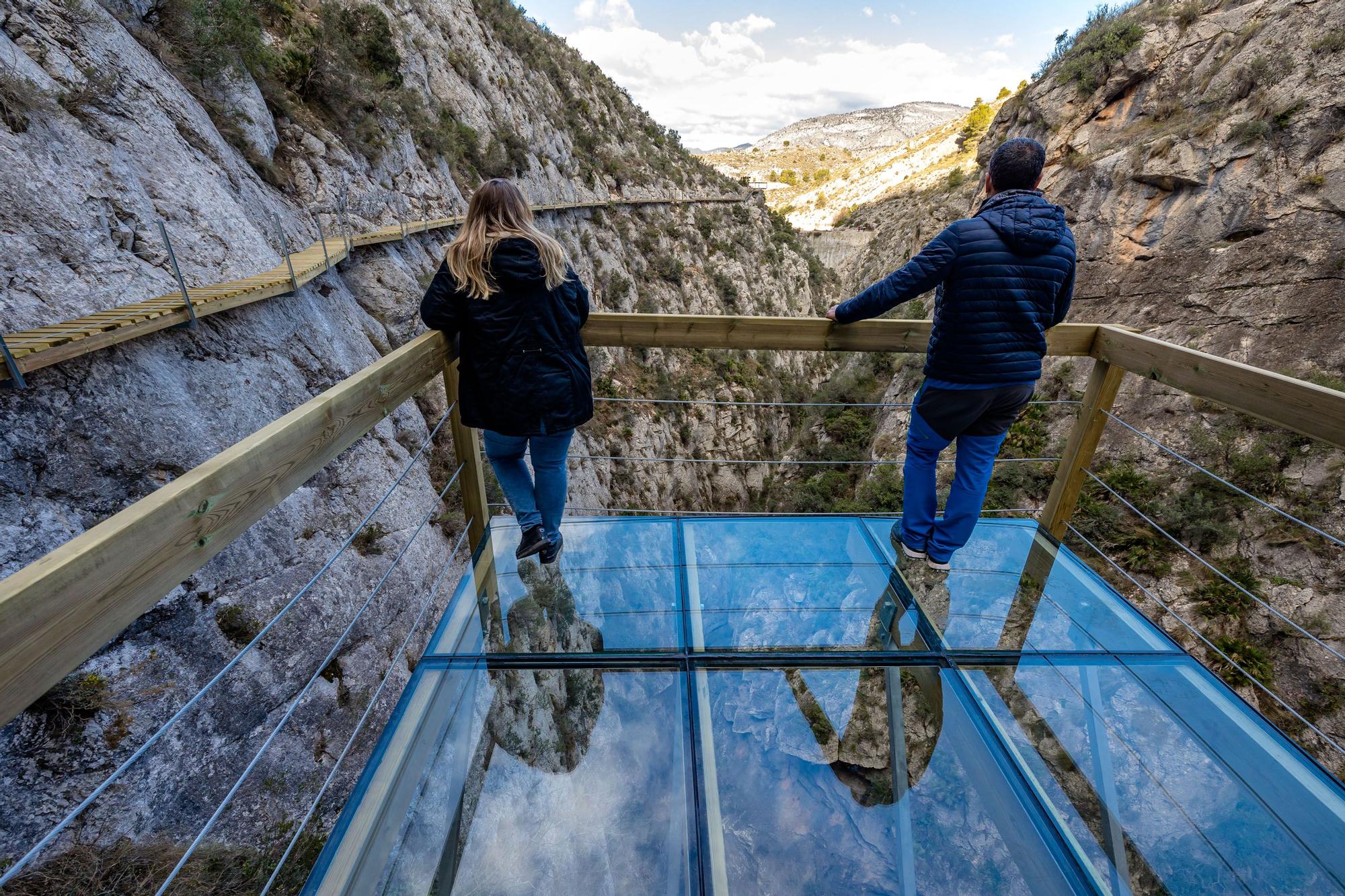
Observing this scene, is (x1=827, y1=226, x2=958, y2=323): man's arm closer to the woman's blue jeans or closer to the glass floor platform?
the glass floor platform

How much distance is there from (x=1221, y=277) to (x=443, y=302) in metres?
11.4

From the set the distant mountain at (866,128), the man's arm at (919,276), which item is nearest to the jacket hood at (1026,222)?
the man's arm at (919,276)

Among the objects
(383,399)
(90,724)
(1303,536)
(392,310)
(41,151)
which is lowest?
(1303,536)

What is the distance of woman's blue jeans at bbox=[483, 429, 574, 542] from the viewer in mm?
2416

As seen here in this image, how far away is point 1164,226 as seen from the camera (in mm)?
→ 9508

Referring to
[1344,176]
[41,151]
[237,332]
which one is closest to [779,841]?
[237,332]

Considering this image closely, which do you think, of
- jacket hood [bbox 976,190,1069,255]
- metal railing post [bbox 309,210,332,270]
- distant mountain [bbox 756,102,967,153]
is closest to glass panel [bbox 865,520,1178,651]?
jacket hood [bbox 976,190,1069,255]

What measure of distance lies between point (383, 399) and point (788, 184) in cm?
6752

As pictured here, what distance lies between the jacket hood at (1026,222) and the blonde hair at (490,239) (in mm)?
1647

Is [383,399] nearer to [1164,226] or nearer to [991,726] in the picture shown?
[991,726]

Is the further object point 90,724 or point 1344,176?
point 1344,176

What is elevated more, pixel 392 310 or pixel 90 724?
pixel 392 310

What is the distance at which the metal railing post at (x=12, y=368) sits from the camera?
10.7ft

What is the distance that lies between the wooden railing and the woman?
165 millimetres
